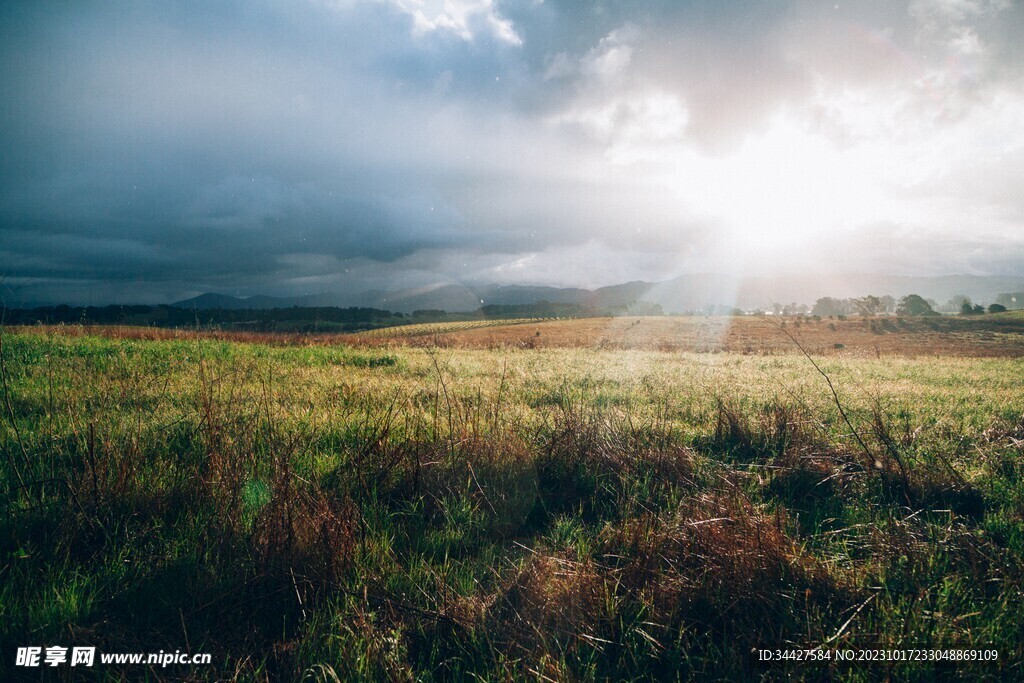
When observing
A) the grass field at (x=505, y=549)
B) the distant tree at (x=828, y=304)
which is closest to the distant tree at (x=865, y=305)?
the distant tree at (x=828, y=304)

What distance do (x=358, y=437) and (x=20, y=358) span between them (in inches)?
393

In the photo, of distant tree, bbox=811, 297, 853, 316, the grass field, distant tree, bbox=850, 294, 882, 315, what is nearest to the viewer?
the grass field

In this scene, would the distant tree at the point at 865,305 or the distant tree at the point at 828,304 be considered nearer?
the distant tree at the point at 865,305

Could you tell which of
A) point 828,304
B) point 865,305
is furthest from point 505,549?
point 828,304

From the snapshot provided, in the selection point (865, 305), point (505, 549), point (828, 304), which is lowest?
point (505, 549)

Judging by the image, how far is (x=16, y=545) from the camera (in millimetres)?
2824

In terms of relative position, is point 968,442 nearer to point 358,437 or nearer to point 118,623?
point 358,437

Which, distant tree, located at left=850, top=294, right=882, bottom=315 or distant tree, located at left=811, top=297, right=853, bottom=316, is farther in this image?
distant tree, located at left=811, top=297, right=853, bottom=316

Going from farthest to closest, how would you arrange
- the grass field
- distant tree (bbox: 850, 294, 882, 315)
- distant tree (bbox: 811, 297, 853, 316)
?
1. distant tree (bbox: 811, 297, 853, 316)
2. distant tree (bbox: 850, 294, 882, 315)
3. the grass field

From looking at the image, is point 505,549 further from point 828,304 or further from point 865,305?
point 828,304

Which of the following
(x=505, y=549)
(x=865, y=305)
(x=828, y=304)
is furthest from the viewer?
(x=828, y=304)

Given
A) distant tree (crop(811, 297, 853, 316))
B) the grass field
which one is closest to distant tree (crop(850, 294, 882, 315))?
distant tree (crop(811, 297, 853, 316))

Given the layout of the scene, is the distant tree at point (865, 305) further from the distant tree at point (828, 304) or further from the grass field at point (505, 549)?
the grass field at point (505, 549)

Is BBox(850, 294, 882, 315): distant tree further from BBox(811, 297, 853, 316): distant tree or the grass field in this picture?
the grass field
